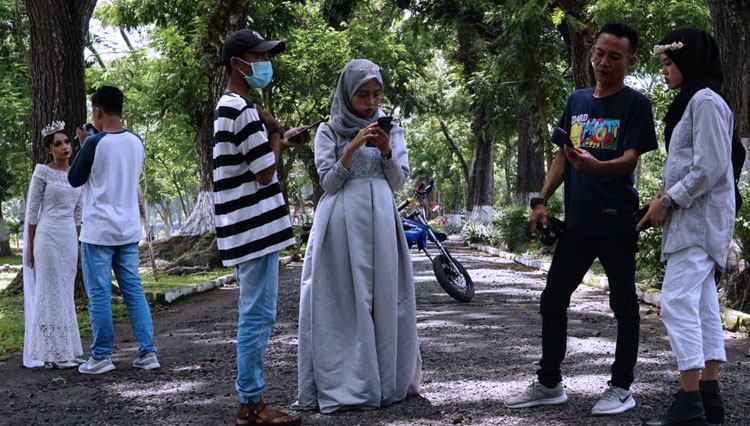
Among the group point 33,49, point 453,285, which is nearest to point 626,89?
point 453,285

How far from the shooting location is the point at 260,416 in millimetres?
3777

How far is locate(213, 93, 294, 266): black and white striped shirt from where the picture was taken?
3.74 meters

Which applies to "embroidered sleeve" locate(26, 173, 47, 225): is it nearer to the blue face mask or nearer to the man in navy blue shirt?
the blue face mask

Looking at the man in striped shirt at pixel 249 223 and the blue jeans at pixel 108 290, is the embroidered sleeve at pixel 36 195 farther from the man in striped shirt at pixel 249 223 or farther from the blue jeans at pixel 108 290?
the man in striped shirt at pixel 249 223

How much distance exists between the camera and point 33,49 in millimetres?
9633

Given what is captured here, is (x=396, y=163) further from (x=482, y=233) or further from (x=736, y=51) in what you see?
(x=482, y=233)

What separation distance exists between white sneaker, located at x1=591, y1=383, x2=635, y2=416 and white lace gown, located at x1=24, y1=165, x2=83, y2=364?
4.08 meters

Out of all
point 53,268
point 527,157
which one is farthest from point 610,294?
point 527,157

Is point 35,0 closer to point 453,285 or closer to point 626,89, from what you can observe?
point 453,285

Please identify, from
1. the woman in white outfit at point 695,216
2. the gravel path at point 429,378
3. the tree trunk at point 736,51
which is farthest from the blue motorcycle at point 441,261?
the woman in white outfit at point 695,216

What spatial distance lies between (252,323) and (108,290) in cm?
226

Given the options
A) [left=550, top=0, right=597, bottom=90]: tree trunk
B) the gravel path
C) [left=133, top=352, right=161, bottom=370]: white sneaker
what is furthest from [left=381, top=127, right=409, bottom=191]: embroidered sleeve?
[left=550, top=0, right=597, bottom=90]: tree trunk

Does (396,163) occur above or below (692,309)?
above

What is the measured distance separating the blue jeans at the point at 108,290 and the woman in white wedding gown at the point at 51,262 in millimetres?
390
